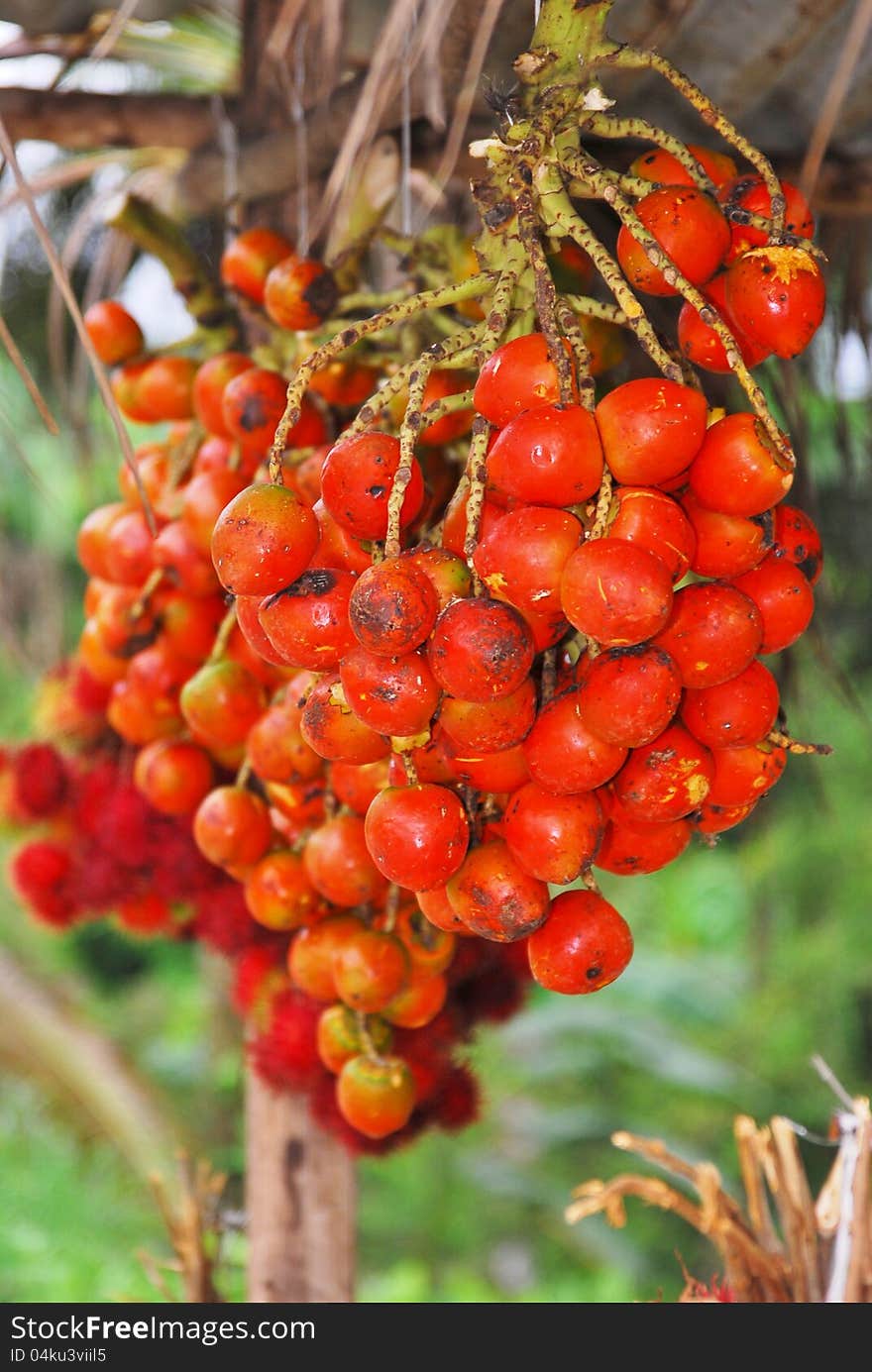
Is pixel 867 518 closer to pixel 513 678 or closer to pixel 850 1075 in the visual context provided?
pixel 513 678

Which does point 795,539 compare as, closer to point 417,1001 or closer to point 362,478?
point 362,478

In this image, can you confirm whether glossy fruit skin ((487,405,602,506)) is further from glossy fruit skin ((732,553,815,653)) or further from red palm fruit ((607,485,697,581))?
glossy fruit skin ((732,553,815,653))

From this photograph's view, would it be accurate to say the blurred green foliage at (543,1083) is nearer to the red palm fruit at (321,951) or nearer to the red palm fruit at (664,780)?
the red palm fruit at (321,951)

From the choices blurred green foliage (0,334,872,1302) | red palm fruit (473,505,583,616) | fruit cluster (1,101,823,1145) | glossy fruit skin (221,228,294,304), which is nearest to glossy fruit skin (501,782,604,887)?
fruit cluster (1,101,823,1145)

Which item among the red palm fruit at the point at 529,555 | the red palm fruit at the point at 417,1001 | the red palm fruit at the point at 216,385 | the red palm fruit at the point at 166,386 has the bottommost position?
the red palm fruit at the point at 417,1001

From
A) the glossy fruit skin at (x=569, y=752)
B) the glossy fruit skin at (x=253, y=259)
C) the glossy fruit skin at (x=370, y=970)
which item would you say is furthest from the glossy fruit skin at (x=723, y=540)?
the glossy fruit skin at (x=253, y=259)
